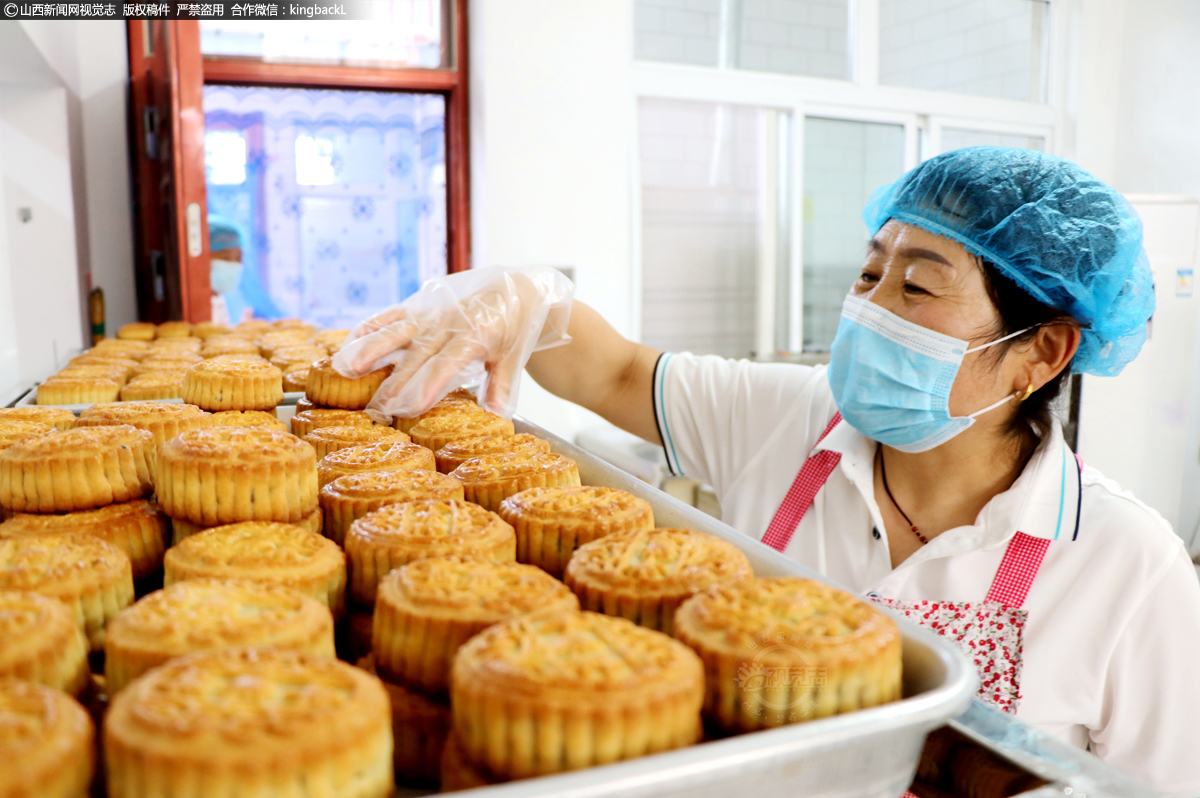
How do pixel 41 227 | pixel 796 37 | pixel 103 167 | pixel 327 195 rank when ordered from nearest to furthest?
1. pixel 41 227
2. pixel 103 167
3. pixel 796 37
4. pixel 327 195

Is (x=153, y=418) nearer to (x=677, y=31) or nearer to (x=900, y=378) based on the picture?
(x=900, y=378)

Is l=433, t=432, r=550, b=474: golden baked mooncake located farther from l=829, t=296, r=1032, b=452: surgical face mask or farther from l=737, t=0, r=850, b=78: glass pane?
A: l=737, t=0, r=850, b=78: glass pane

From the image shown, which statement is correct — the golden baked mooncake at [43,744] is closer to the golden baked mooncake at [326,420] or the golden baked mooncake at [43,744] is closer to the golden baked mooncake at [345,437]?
the golden baked mooncake at [345,437]

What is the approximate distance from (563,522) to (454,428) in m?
0.48

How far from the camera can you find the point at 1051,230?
4.88 feet

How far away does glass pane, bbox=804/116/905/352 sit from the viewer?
5.96 m

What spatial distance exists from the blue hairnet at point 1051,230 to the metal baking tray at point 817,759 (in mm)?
1082

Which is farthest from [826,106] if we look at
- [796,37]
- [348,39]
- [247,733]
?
[247,733]

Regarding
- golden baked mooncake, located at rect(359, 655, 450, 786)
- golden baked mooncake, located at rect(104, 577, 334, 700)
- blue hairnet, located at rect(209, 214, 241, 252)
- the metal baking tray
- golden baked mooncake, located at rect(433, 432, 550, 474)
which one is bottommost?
golden baked mooncake, located at rect(359, 655, 450, 786)

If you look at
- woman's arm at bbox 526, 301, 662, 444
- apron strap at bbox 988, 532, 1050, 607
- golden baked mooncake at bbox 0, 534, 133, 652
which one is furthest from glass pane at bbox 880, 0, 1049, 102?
golden baked mooncake at bbox 0, 534, 133, 652

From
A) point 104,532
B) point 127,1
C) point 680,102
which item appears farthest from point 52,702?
point 680,102

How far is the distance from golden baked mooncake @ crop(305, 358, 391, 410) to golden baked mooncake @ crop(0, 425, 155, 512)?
0.49m

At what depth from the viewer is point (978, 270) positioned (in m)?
1.58

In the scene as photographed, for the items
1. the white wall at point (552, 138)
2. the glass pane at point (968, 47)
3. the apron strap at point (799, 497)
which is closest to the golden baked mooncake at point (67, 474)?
the apron strap at point (799, 497)
